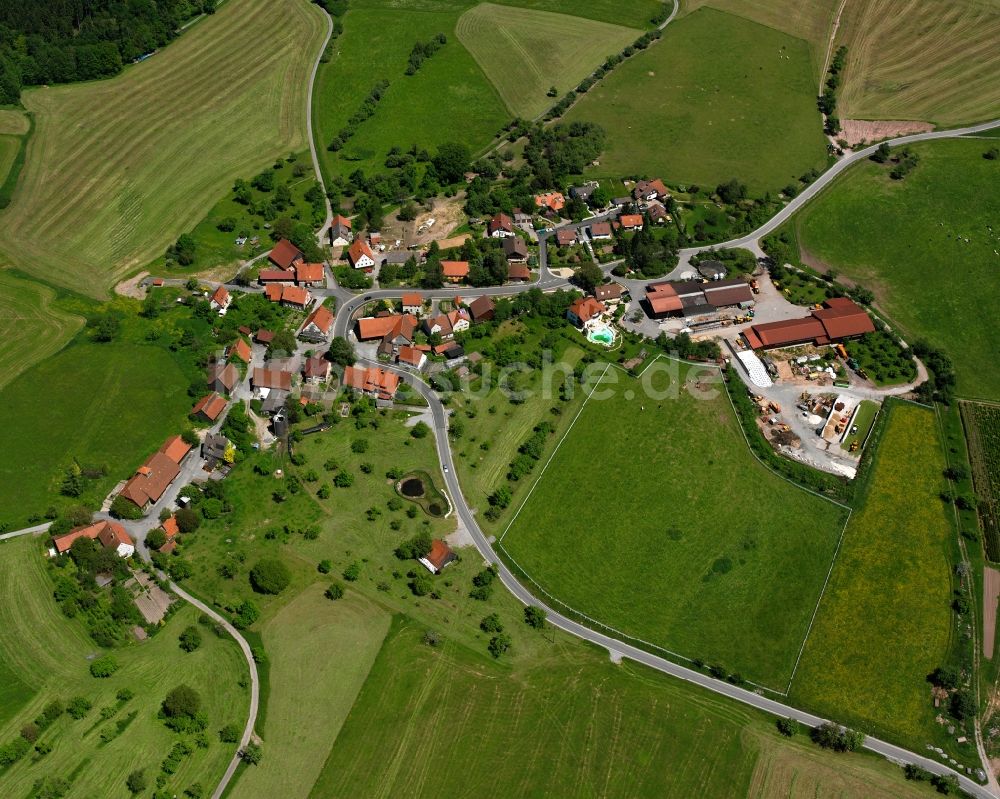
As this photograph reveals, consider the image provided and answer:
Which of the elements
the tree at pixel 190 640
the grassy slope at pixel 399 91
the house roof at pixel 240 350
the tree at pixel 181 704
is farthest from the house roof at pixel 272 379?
the grassy slope at pixel 399 91

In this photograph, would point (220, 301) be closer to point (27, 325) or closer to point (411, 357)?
point (27, 325)

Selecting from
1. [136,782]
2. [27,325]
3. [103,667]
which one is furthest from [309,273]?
[136,782]

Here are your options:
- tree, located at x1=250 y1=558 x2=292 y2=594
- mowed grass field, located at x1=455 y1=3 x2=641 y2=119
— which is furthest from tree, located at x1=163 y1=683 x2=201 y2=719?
mowed grass field, located at x1=455 y1=3 x2=641 y2=119

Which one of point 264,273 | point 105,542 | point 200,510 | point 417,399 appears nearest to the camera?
point 105,542

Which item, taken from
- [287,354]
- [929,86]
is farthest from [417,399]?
[929,86]

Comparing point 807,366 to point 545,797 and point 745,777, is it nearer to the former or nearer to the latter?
point 745,777

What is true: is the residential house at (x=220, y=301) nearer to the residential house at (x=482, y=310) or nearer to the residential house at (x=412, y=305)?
the residential house at (x=412, y=305)
